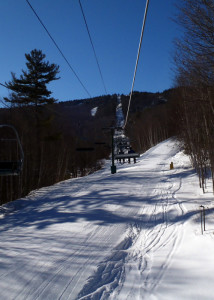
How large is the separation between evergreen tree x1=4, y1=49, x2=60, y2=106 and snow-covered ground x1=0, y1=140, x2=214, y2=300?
12205 mm

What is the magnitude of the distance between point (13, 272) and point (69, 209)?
5.61m

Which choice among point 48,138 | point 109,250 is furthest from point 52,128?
point 109,250

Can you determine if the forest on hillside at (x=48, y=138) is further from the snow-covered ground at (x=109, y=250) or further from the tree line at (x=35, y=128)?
the snow-covered ground at (x=109, y=250)

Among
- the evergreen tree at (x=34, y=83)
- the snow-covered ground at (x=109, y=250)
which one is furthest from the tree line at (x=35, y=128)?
the snow-covered ground at (x=109, y=250)

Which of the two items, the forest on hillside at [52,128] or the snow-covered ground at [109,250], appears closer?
the snow-covered ground at [109,250]

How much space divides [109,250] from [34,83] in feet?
61.6

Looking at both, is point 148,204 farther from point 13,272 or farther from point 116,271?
point 13,272

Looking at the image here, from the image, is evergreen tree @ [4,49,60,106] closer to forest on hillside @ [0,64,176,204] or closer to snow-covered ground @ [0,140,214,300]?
forest on hillside @ [0,64,176,204]

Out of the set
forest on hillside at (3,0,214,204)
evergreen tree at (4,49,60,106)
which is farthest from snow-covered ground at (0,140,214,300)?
evergreen tree at (4,49,60,106)

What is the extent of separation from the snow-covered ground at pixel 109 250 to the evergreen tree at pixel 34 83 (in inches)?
481

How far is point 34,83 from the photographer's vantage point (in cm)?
2084

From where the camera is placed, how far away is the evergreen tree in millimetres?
20062

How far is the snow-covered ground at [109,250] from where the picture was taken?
151 inches

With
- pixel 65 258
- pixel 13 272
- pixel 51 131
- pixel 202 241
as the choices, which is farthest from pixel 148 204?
pixel 51 131
